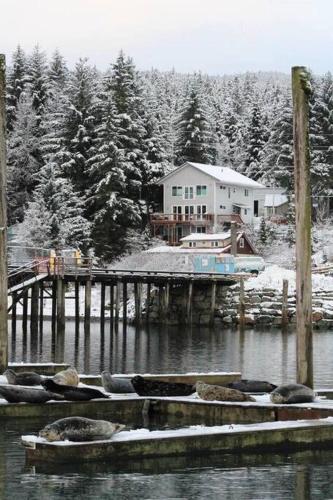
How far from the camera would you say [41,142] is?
83.3 metres

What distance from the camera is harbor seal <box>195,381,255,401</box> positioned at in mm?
19500

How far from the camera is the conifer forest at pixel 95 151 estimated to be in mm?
75375

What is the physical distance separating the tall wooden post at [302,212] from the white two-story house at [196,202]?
63.9 metres

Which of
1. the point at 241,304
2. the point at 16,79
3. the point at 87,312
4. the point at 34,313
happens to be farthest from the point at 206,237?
the point at 34,313

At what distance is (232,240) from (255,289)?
46.1 ft

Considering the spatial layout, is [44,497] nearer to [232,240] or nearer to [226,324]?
[226,324]

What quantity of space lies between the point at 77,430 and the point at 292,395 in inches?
197

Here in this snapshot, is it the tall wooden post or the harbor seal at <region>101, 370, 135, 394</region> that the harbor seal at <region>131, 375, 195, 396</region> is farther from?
the tall wooden post

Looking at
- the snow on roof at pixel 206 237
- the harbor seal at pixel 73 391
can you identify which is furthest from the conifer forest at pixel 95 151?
the harbor seal at pixel 73 391

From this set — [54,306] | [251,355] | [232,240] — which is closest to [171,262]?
[232,240]

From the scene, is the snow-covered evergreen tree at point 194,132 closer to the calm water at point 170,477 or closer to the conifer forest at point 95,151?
the conifer forest at point 95,151

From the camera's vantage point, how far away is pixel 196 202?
88.8 m

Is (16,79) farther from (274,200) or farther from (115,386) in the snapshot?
(115,386)

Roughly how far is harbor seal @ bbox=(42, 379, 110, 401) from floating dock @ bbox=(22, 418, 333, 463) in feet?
12.1
